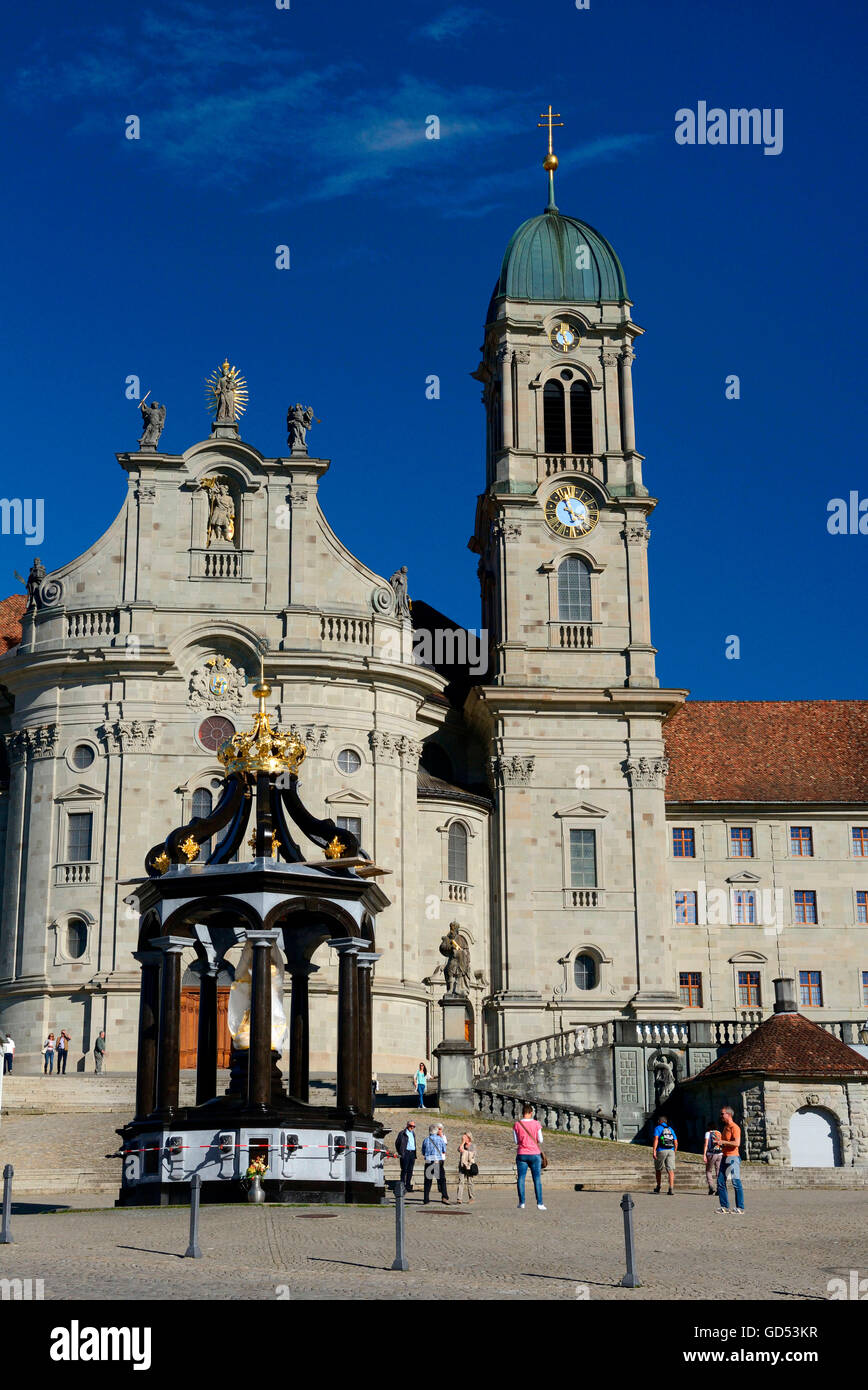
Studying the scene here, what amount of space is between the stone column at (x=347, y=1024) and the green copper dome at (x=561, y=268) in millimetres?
36290

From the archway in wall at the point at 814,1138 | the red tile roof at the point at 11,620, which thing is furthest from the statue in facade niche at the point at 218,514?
the archway in wall at the point at 814,1138

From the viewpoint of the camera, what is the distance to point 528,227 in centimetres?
6219

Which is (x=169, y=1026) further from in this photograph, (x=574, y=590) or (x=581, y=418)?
(x=581, y=418)

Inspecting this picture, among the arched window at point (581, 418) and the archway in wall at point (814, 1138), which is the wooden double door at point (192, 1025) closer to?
the archway in wall at point (814, 1138)

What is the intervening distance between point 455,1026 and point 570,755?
49.5 ft

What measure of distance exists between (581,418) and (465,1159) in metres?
35.5

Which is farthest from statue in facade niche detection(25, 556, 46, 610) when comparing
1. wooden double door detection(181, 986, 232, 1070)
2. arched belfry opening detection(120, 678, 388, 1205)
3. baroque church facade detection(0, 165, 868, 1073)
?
arched belfry opening detection(120, 678, 388, 1205)

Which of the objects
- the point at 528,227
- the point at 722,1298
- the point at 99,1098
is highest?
the point at 528,227

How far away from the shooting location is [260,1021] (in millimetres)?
26875

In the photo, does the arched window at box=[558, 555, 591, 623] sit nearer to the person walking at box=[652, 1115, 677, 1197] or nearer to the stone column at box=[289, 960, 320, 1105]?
the person walking at box=[652, 1115, 677, 1197]

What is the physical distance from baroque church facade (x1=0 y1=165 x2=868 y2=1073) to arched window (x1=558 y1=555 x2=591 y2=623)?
111 mm

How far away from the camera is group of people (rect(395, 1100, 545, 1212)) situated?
27.1 metres
